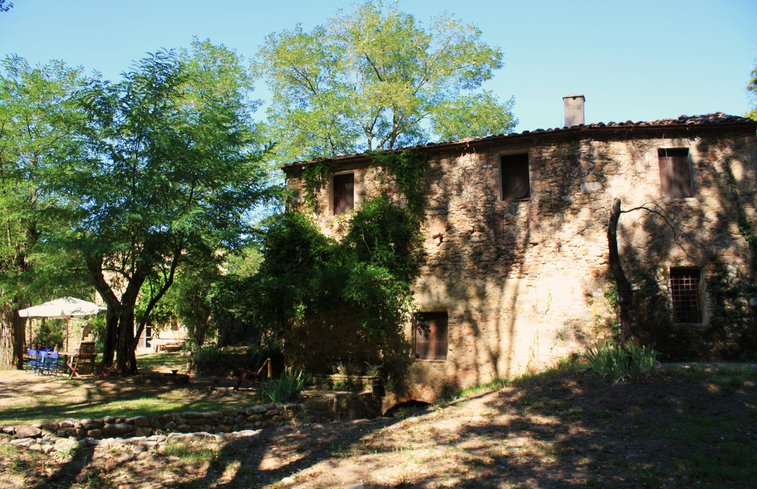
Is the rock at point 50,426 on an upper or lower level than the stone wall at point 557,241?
lower

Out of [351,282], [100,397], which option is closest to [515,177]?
[351,282]

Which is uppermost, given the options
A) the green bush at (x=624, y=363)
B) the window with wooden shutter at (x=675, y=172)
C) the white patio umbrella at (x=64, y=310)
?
the window with wooden shutter at (x=675, y=172)

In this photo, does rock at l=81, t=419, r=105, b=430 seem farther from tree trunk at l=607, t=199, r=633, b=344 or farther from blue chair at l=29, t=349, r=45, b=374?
tree trunk at l=607, t=199, r=633, b=344

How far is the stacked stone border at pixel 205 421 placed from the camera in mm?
9539

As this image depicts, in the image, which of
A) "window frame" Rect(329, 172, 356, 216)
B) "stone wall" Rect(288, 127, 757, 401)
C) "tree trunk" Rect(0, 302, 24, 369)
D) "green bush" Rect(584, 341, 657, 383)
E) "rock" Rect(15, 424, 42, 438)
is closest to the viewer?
"rock" Rect(15, 424, 42, 438)

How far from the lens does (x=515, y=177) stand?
14234mm

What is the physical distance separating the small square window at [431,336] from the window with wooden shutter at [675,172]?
247 inches

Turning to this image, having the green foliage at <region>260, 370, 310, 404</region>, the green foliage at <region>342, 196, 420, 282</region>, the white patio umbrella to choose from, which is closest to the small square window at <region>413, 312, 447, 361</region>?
the green foliage at <region>342, 196, 420, 282</region>

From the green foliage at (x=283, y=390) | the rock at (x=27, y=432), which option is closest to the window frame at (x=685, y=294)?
the green foliage at (x=283, y=390)

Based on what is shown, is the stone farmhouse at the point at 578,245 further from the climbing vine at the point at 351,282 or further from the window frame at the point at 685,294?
the climbing vine at the point at 351,282

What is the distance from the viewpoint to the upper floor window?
14125 millimetres

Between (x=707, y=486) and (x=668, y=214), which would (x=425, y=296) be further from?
(x=707, y=486)

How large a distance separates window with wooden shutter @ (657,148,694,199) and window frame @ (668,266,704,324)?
1.85m

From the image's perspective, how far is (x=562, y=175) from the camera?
13648mm
